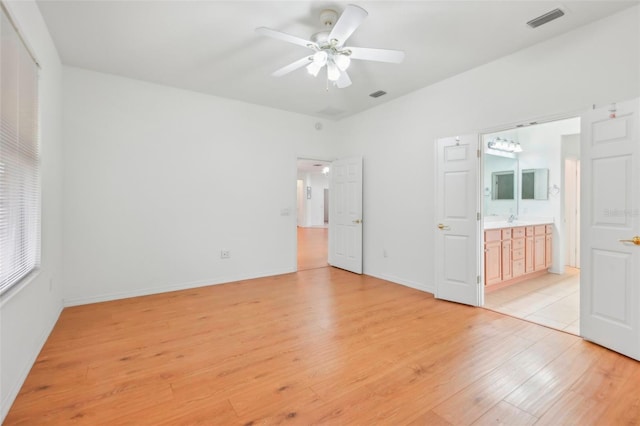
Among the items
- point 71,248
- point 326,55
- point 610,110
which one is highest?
point 326,55

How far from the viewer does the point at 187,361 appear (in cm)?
236

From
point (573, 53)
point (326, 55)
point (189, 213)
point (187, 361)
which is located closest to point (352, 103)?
point (326, 55)

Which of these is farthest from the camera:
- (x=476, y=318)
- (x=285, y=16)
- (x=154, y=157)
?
(x=154, y=157)

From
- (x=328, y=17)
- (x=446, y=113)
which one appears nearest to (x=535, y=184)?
(x=446, y=113)

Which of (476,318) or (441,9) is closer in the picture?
(441,9)

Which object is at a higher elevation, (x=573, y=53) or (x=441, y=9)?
(x=441, y=9)

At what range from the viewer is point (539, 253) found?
4.92 m

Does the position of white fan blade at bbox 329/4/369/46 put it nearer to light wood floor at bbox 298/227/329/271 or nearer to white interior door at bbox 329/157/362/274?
white interior door at bbox 329/157/362/274

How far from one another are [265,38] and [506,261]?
435cm

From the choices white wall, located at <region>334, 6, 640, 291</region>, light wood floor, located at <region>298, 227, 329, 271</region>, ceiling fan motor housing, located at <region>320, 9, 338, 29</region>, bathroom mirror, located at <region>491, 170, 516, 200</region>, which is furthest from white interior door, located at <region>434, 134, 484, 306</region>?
bathroom mirror, located at <region>491, 170, 516, 200</region>

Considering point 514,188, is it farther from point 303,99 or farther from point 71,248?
point 71,248

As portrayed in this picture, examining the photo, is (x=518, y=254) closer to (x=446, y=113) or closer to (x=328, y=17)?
(x=446, y=113)

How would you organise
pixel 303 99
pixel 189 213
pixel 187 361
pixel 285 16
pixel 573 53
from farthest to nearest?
pixel 303 99, pixel 189 213, pixel 573 53, pixel 285 16, pixel 187 361

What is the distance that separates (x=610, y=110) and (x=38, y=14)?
4.94 meters
